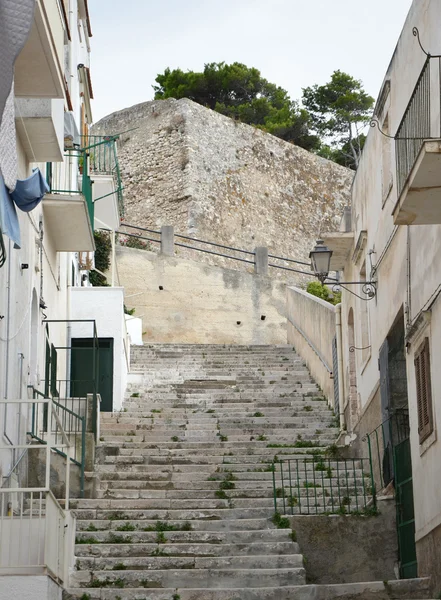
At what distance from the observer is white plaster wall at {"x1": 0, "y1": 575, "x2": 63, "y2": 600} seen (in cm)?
1147

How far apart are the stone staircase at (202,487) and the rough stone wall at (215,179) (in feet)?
65.1

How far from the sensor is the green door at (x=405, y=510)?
49.9 ft

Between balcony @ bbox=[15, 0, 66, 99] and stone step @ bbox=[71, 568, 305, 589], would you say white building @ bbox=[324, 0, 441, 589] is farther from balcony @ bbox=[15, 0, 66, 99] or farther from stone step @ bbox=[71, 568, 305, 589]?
balcony @ bbox=[15, 0, 66, 99]

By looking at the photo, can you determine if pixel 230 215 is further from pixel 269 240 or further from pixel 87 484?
pixel 87 484

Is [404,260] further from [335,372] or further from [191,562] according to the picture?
[335,372]

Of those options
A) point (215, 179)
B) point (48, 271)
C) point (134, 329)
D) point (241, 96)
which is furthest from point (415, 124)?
point (241, 96)

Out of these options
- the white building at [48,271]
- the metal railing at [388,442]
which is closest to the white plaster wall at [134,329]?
the white building at [48,271]

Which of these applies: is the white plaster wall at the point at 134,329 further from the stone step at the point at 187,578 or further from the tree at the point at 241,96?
the tree at the point at 241,96

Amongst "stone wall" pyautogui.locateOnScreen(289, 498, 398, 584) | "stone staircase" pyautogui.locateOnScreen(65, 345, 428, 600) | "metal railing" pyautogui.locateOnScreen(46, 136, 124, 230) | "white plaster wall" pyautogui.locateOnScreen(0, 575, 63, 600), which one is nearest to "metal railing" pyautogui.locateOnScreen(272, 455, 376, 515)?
"stone staircase" pyautogui.locateOnScreen(65, 345, 428, 600)

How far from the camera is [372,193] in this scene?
62.5 feet

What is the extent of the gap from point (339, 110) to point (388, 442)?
45.5 metres

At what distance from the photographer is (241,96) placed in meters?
59.5

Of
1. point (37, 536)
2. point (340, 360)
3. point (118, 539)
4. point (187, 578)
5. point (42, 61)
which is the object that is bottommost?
point (187, 578)

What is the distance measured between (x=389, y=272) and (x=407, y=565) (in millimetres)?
4225
